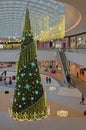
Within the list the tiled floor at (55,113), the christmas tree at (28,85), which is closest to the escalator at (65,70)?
the tiled floor at (55,113)

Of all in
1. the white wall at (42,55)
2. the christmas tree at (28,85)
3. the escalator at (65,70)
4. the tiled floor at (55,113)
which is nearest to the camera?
the tiled floor at (55,113)

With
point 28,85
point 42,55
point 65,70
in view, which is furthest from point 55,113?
point 42,55

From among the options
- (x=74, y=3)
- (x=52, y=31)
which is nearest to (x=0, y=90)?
(x=74, y=3)

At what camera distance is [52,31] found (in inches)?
1558

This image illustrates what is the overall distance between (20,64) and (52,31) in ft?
87.8

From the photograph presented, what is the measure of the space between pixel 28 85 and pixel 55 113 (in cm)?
390

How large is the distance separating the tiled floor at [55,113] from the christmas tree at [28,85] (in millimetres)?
505

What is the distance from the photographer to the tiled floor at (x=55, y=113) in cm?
1277

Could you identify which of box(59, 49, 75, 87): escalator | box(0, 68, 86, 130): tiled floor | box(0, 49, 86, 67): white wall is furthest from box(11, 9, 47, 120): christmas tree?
box(0, 49, 86, 67): white wall

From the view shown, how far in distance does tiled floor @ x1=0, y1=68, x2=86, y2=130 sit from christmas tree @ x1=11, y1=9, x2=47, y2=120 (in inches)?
19.9

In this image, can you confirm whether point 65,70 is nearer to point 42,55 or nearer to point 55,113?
point 42,55

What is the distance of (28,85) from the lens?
13156mm

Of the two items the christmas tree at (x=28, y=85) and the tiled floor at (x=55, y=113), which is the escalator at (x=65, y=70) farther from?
the christmas tree at (x=28, y=85)

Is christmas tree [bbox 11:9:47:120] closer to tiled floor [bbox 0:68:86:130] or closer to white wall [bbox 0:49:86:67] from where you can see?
tiled floor [bbox 0:68:86:130]
